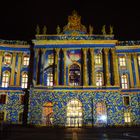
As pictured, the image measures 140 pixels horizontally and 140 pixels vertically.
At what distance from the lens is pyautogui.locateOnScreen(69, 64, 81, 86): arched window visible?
40081 mm

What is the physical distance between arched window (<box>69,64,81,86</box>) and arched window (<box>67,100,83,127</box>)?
380cm

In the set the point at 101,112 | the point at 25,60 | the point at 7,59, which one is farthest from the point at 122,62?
the point at 7,59

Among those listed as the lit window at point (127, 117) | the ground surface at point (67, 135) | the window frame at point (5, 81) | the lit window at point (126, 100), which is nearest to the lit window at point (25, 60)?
the window frame at point (5, 81)

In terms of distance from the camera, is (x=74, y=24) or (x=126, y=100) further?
(x=74, y=24)

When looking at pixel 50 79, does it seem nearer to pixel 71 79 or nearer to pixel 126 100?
pixel 71 79

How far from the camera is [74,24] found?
142ft

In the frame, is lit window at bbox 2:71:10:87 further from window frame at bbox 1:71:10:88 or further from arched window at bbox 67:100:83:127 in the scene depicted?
arched window at bbox 67:100:83:127

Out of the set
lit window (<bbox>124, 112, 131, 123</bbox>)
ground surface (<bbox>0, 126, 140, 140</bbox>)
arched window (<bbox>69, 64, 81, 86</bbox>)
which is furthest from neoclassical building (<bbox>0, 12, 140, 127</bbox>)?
ground surface (<bbox>0, 126, 140, 140</bbox>)

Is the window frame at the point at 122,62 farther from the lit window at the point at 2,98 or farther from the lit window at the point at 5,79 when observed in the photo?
the lit window at the point at 2,98

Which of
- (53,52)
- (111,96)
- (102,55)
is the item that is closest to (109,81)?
(111,96)

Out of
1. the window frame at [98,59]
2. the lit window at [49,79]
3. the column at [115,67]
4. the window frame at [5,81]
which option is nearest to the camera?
the column at [115,67]

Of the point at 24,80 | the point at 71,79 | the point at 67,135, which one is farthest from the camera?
the point at 24,80

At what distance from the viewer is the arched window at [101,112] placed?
37.4 metres

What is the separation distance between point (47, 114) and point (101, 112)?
33.6ft
